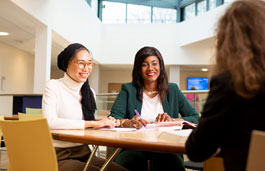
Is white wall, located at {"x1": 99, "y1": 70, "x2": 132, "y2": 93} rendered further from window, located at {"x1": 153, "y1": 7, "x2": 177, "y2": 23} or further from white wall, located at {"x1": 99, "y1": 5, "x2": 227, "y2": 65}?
window, located at {"x1": 153, "y1": 7, "x2": 177, "y2": 23}

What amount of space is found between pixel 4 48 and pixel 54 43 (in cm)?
169

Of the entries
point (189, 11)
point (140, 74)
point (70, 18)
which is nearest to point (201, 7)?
point (189, 11)

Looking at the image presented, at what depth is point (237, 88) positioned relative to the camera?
91 cm

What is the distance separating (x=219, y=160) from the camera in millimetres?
1979

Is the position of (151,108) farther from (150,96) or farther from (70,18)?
(70,18)

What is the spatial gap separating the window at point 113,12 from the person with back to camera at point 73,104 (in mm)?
11636

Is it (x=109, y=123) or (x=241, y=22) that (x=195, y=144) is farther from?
(x=109, y=123)

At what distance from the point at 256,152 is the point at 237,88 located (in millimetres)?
180

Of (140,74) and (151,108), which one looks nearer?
(151,108)

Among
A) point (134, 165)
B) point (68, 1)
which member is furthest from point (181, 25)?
point (134, 165)

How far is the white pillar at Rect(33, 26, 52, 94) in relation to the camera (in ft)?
23.6

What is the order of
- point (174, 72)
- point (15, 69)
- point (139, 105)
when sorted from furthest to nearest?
1. point (174, 72)
2. point (15, 69)
3. point (139, 105)

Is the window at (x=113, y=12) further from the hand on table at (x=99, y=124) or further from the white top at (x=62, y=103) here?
the hand on table at (x=99, y=124)

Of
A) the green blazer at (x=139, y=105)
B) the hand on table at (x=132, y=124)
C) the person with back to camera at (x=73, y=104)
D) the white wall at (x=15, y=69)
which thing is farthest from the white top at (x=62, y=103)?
the white wall at (x=15, y=69)
